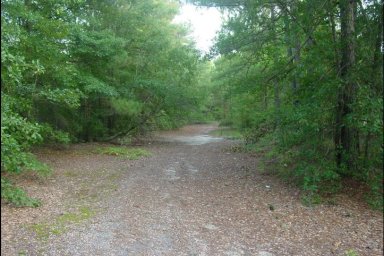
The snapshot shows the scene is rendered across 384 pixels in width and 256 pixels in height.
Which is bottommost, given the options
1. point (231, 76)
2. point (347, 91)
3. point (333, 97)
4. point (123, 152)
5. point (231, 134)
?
point (123, 152)

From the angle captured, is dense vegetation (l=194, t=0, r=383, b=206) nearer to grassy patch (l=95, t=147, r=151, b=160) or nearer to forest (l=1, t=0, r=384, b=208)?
forest (l=1, t=0, r=384, b=208)

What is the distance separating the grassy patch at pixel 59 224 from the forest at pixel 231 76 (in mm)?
838

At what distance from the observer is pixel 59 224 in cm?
571

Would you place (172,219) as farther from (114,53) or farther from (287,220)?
(114,53)

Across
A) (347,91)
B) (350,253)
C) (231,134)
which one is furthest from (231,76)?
(231,134)

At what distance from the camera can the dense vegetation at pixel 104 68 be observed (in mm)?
10625

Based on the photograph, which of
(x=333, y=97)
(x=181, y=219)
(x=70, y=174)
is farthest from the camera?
(x=70, y=174)

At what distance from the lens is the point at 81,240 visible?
5094mm

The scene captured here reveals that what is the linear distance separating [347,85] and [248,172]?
4.30 m

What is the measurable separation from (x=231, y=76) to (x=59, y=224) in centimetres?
973

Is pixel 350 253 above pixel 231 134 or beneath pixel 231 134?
beneath

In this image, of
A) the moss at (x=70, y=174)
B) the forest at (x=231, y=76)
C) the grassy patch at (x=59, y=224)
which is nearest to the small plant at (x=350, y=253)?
the forest at (x=231, y=76)

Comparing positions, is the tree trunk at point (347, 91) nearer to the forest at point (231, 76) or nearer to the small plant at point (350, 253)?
the forest at point (231, 76)

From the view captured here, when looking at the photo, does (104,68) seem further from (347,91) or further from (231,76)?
(347,91)
